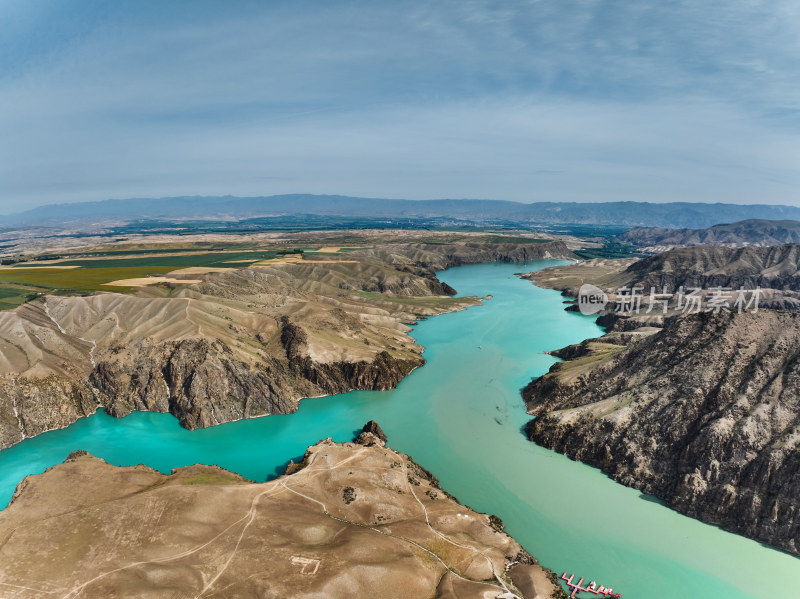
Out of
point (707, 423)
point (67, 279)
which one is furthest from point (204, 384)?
point (67, 279)

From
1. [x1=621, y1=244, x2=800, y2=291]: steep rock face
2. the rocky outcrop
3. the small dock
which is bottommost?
the small dock

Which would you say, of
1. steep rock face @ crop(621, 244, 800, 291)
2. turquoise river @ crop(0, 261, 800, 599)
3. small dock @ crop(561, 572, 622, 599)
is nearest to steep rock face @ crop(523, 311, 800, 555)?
turquoise river @ crop(0, 261, 800, 599)

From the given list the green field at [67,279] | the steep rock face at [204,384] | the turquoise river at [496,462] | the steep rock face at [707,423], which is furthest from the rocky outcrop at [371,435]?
the green field at [67,279]

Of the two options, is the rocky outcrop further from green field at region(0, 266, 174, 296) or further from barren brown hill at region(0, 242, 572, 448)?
green field at region(0, 266, 174, 296)

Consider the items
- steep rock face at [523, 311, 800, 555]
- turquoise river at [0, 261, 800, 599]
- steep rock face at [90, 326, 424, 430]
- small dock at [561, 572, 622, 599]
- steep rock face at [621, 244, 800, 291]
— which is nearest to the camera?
small dock at [561, 572, 622, 599]

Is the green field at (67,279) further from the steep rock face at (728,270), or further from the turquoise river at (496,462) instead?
the steep rock face at (728,270)

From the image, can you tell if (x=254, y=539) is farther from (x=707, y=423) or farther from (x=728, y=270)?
(x=728, y=270)

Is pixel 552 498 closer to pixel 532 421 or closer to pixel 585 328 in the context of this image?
pixel 532 421

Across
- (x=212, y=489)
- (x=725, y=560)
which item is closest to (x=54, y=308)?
(x=212, y=489)
